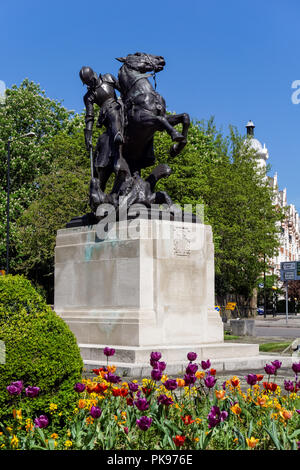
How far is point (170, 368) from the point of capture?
9914 mm

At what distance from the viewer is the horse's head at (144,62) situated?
12664mm

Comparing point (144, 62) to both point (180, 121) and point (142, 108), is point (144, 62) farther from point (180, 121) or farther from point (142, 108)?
point (180, 121)

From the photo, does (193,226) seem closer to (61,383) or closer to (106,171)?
(106,171)

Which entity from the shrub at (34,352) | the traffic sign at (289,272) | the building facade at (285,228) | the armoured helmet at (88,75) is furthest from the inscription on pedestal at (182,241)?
the building facade at (285,228)

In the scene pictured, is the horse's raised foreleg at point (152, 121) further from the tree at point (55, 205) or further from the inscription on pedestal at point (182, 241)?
the tree at point (55, 205)

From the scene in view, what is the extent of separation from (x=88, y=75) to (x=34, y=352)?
9.38 metres

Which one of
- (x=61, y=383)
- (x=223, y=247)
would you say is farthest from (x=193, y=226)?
(x=223, y=247)

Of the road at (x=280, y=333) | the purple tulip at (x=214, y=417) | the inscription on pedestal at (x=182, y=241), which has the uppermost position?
the inscription on pedestal at (x=182, y=241)

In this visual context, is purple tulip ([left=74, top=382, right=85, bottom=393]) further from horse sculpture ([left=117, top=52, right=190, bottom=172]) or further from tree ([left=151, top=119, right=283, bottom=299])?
tree ([left=151, top=119, right=283, bottom=299])

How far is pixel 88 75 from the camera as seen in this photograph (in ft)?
44.5

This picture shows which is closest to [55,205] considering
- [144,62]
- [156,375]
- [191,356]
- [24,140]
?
[24,140]

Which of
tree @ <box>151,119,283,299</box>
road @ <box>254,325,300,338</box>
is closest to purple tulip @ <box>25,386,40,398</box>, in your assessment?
road @ <box>254,325,300,338</box>

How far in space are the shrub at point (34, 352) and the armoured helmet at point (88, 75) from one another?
874 cm

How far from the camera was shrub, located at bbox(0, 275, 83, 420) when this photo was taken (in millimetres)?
5223
